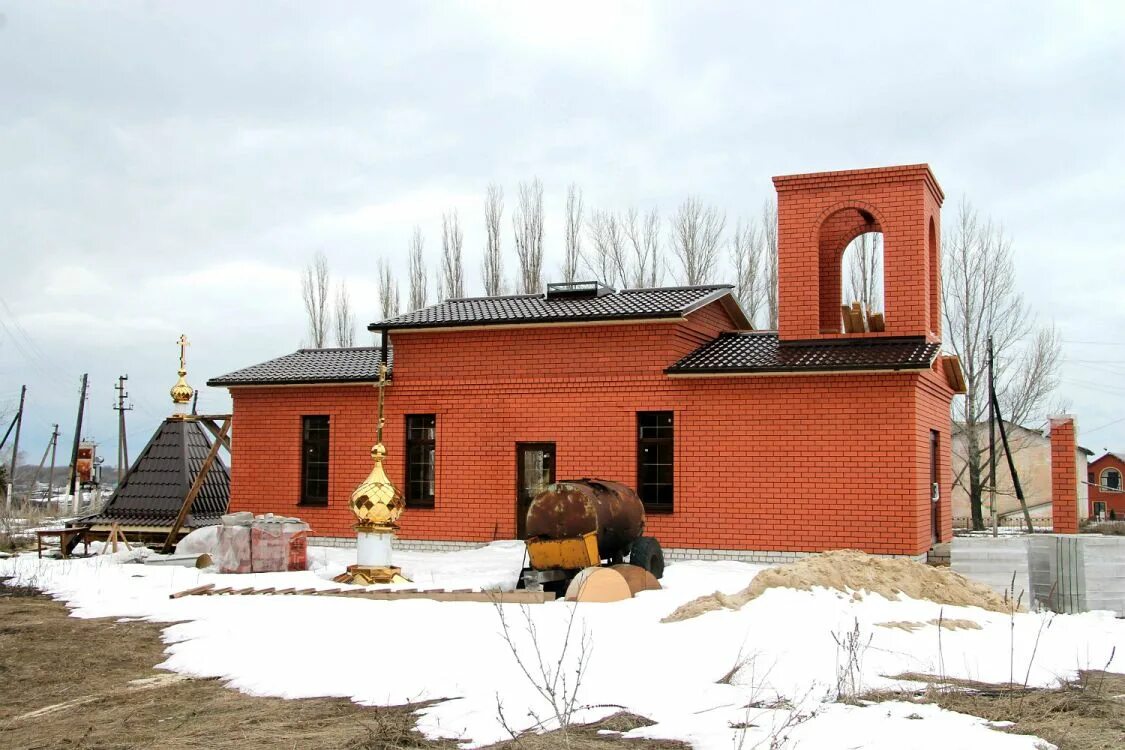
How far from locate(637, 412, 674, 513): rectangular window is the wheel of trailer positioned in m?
2.68

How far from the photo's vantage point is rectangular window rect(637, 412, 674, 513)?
52.0 feet

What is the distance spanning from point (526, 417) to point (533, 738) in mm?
11303

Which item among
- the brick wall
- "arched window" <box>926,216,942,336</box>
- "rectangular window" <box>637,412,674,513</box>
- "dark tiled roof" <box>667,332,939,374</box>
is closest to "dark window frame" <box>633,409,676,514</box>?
"rectangular window" <box>637,412,674,513</box>

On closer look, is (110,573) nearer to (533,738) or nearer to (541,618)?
(541,618)

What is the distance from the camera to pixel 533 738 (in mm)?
5562

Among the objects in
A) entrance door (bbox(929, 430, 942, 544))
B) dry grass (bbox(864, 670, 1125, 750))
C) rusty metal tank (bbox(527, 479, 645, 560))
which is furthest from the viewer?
entrance door (bbox(929, 430, 942, 544))

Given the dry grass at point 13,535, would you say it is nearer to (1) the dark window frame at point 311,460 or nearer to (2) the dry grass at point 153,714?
(1) the dark window frame at point 311,460

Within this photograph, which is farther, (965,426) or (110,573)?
(965,426)

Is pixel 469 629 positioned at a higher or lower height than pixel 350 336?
lower

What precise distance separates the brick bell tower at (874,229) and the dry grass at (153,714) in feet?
35.1

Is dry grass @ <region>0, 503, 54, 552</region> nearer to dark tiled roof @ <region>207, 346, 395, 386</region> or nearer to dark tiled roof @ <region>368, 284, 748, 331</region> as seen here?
dark tiled roof @ <region>207, 346, 395, 386</region>

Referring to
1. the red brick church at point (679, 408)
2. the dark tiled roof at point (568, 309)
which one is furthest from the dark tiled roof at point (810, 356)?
the dark tiled roof at point (568, 309)

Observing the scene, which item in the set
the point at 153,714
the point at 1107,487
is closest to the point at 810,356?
the point at 153,714

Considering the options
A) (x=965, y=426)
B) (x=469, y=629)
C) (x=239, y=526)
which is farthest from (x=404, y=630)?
(x=965, y=426)
